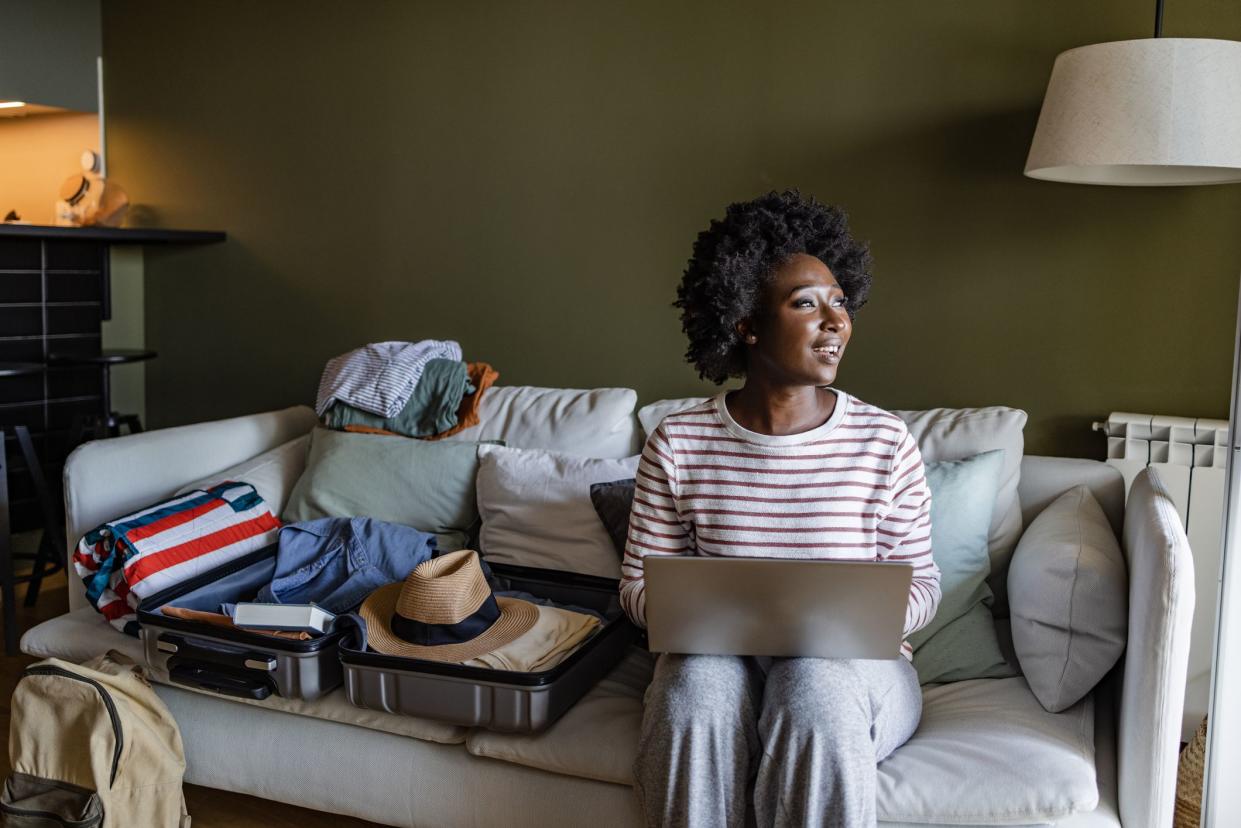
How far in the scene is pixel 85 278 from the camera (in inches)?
152

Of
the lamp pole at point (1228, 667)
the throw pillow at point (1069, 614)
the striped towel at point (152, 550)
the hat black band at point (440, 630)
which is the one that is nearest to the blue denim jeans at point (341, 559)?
the striped towel at point (152, 550)

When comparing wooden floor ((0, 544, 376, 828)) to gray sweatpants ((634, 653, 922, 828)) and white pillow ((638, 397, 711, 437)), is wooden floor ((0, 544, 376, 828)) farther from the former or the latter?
white pillow ((638, 397, 711, 437))

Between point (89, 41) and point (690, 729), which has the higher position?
point (89, 41)

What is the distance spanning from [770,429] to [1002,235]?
3.59ft

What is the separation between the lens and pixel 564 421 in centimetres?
279

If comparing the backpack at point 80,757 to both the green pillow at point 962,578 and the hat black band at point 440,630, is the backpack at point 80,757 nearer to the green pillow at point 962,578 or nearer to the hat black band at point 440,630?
the hat black band at point 440,630

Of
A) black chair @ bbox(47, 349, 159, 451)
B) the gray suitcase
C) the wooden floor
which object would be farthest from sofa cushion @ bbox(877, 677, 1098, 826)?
black chair @ bbox(47, 349, 159, 451)

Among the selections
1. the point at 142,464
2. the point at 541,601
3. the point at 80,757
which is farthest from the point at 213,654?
the point at 142,464

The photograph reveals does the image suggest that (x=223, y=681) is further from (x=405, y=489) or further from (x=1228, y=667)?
(x=1228, y=667)

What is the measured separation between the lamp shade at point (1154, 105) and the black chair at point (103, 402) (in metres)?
2.84

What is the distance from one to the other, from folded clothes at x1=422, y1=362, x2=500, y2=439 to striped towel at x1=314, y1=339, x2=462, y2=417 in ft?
0.24

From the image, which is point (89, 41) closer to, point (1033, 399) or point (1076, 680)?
point (1033, 399)

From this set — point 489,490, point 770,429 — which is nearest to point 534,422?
point 489,490

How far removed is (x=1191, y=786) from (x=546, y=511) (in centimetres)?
137
